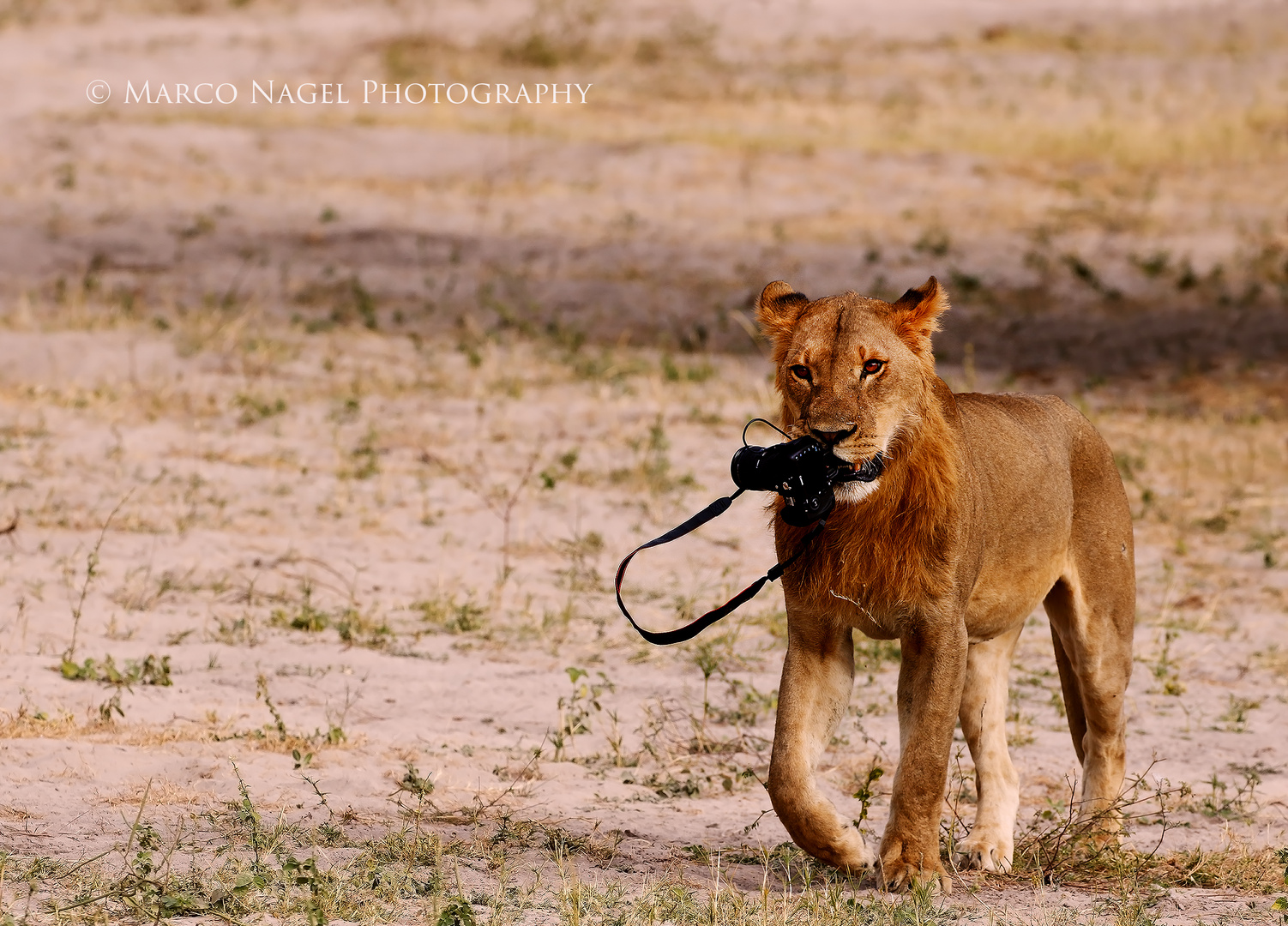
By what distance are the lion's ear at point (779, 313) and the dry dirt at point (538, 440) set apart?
1.39 m

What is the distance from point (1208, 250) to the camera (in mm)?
17500

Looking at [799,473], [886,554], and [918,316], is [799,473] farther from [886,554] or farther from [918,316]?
[918,316]

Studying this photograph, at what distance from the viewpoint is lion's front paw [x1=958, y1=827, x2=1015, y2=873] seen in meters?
5.05

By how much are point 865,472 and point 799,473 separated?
0.62ft

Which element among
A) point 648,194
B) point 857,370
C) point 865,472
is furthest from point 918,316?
point 648,194

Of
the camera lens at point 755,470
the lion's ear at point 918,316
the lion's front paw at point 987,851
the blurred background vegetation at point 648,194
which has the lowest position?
the lion's front paw at point 987,851

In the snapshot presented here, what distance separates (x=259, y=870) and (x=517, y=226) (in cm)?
1376

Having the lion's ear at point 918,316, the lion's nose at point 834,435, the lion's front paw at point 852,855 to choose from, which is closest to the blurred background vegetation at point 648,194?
the lion's ear at point 918,316

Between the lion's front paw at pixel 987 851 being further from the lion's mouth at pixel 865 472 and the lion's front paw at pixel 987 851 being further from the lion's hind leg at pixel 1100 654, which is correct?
the lion's mouth at pixel 865 472

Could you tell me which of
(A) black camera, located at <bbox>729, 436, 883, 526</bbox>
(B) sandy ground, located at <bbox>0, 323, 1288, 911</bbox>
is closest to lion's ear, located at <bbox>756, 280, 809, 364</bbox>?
(A) black camera, located at <bbox>729, 436, 883, 526</bbox>

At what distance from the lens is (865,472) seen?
4332mm

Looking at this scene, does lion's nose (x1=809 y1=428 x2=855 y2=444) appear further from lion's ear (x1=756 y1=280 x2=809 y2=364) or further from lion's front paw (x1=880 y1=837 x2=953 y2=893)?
lion's front paw (x1=880 y1=837 x2=953 y2=893)

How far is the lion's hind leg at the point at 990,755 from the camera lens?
5.10m

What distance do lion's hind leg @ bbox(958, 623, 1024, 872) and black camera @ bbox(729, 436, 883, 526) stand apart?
3.30ft
